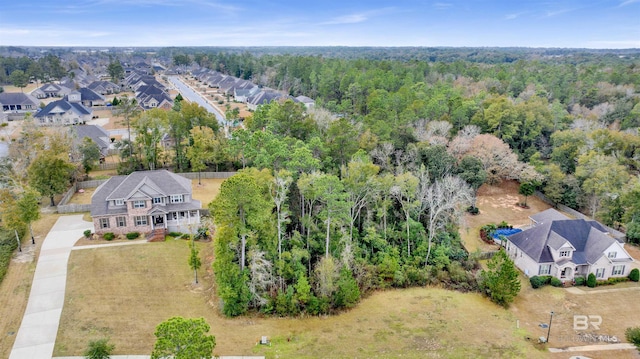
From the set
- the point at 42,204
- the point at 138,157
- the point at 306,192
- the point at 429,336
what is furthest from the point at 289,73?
the point at 429,336

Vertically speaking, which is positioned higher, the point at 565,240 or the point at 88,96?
the point at 88,96

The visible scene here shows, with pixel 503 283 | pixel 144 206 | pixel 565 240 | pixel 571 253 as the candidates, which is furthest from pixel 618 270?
pixel 144 206

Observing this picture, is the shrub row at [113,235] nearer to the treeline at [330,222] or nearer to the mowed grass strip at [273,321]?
the mowed grass strip at [273,321]

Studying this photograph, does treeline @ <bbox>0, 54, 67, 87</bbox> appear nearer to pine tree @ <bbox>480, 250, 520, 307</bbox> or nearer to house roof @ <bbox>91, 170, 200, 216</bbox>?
house roof @ <bbox>91, 170, 200, 216</bbox>

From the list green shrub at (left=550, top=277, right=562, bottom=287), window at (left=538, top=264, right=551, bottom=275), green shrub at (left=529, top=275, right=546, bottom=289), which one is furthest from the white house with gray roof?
green shrub at (left=529, top=275, right=546, bottom=289)

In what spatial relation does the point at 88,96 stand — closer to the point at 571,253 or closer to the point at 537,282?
the point at 537,282
